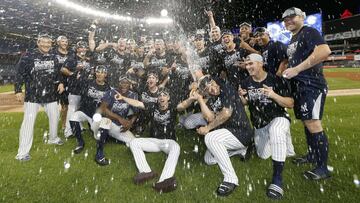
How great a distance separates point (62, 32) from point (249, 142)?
3713 cm

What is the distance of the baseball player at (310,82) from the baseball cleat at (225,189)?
1.14 metres

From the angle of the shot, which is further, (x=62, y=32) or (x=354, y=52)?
(x=62, y=32)

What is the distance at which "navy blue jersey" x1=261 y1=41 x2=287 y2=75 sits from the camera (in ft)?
16.8

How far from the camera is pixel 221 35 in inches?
249

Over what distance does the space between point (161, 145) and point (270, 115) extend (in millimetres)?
1785

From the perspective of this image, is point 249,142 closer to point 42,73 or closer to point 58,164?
point 58,164

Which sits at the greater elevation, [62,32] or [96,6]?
[96,6]

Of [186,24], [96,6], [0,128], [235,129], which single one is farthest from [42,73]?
[186,24]

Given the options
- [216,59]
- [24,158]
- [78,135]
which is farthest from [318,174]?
[24,158]

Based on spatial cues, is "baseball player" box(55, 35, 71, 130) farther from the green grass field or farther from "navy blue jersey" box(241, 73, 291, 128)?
"navy blue jersey" box(241, 73, 291, 128)

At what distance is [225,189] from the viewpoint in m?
3.83

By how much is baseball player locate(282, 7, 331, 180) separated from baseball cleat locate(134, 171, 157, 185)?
2.22 m

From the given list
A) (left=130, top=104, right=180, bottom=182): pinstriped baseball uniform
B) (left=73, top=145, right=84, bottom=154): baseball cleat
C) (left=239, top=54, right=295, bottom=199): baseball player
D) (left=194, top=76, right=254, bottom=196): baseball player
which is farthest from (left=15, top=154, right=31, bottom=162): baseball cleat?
(left=239, top=54, right=295, bottom=199): baseball player

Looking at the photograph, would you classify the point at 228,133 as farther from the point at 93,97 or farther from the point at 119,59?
the point at 119,59
